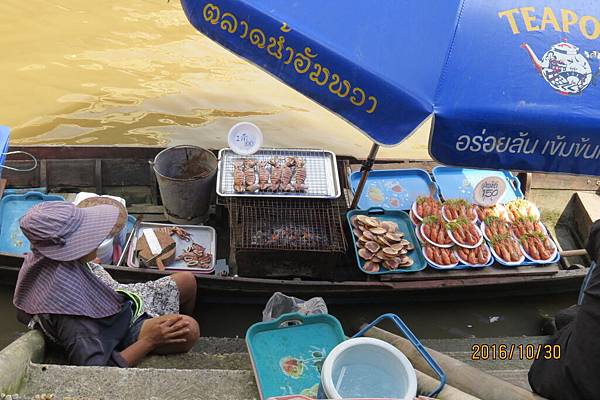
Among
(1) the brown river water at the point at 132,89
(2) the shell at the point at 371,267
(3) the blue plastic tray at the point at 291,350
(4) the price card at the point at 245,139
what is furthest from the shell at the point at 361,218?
(1) the brown river water at the point at 132,89

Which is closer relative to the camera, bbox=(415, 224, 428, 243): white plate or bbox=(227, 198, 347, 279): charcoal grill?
bbox=(227, 198, 347, 279): charcoal grill

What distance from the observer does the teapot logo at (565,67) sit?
309cm

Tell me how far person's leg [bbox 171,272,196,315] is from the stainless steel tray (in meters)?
1.03

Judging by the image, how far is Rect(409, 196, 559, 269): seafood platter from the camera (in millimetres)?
5070

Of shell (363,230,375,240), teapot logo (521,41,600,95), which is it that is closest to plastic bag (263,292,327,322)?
shell (363,230,375,240)

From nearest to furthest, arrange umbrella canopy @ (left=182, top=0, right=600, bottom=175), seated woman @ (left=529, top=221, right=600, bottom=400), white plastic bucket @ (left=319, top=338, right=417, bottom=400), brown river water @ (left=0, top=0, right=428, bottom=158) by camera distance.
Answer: white plastic bucket @ (left=319, top=338, right=417, bottom=400) < seated woman @ (left=529, top=221, right=600, bottom=400) < umbrella canopy @ (left=182, top=0, right=600, bottom=175) < brown river water @ (left=0, top=0, right=428, bottom=158)

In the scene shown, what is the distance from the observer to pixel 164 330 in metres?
3.55

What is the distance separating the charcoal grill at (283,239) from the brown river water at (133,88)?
2658mm

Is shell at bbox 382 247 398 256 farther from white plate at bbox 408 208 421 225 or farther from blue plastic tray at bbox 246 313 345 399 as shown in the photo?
blue plastic tray at bbox 246 313 345 399

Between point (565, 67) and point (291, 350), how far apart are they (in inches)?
96.9

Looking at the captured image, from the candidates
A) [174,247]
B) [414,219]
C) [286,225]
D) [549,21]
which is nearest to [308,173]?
[286,225]

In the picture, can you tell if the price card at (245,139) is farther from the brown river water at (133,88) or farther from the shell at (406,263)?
the brown river water at (133,88)

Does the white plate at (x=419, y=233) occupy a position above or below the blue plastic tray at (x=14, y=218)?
above

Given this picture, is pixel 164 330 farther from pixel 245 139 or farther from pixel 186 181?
pixel 245 139
